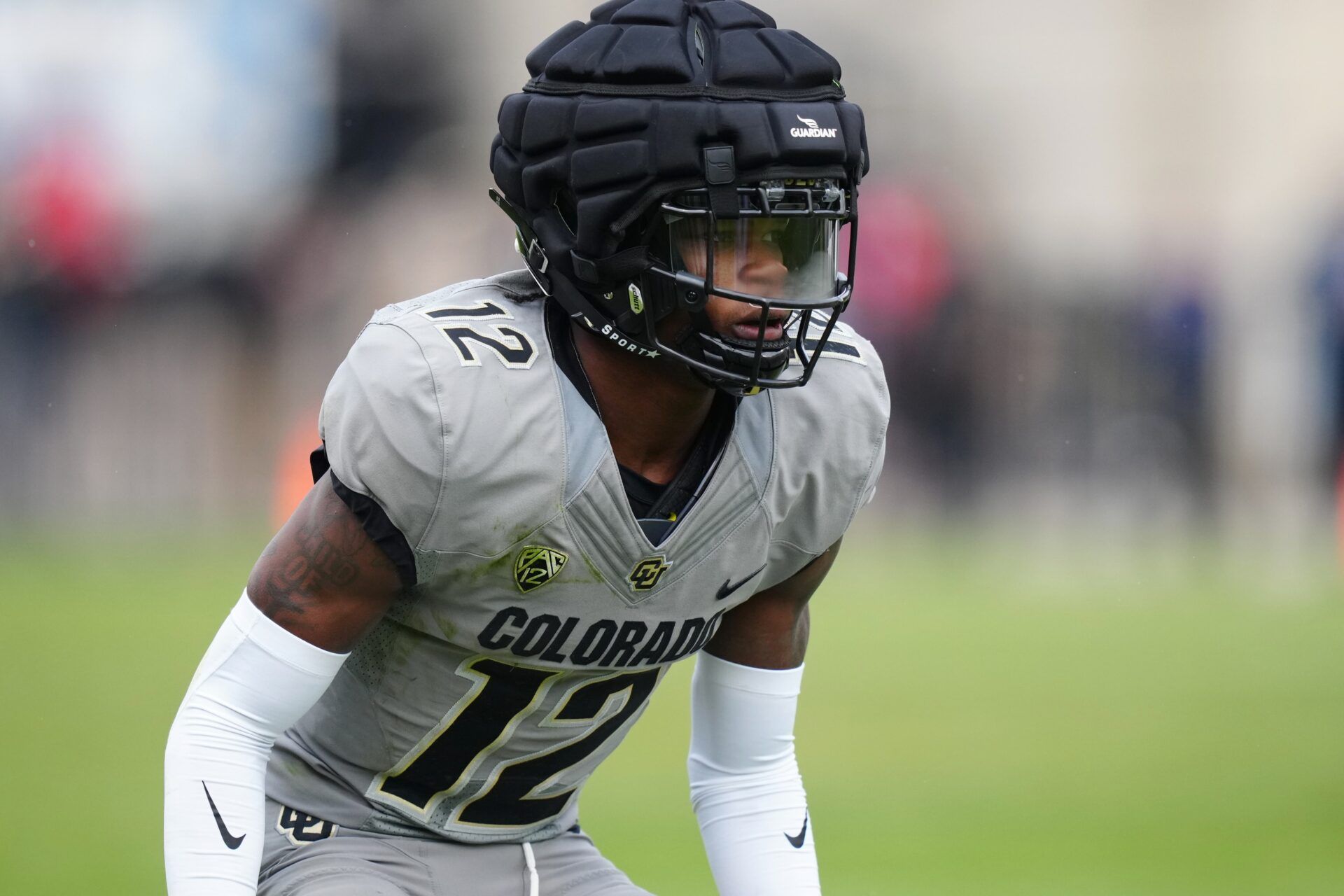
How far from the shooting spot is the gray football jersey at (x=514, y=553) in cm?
248

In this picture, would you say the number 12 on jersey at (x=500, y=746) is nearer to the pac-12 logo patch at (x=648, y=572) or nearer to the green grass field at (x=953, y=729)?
the pac-12 logo patch at (x=648, y=572)

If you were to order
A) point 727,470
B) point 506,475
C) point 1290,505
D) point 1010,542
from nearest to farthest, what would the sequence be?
point 506,475
point 727,470
point 1010,542
point 1290,505

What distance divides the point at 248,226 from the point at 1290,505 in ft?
24.4

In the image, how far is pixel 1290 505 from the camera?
12.9 meters

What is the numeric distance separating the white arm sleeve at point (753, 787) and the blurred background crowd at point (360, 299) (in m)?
7.52

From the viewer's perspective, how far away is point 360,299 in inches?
473

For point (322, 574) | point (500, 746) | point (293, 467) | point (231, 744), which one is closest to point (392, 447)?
point (322, 574)

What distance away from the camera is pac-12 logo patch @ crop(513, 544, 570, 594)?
2.57 metres

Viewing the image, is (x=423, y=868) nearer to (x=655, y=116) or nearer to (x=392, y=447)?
(x=392, y=447)

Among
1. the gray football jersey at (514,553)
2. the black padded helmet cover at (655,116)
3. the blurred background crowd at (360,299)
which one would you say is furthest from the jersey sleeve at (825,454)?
the blurred background crowd at (360,299)

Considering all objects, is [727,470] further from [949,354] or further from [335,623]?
[949,354]

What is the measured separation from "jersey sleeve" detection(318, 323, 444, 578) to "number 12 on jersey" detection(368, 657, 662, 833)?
1.10 feet

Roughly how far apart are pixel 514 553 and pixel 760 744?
2.19 ft

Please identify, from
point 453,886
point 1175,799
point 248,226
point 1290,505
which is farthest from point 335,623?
point 1290,505
